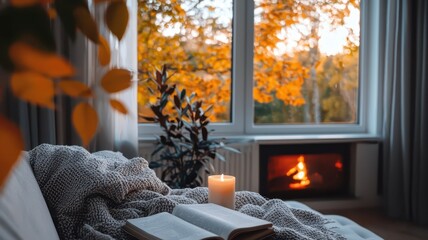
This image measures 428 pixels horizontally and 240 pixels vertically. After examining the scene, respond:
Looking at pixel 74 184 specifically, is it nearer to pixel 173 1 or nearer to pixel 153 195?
pixel 153 195

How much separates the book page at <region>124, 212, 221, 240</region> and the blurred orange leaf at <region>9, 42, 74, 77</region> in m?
0.89

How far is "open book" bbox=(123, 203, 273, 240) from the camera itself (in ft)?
3.44

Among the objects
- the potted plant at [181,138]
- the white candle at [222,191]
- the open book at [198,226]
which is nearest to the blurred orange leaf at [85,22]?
the open book at [198,226]

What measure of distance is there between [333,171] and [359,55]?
3.00ft

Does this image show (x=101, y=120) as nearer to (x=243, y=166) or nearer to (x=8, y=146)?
(x=243, y=166)

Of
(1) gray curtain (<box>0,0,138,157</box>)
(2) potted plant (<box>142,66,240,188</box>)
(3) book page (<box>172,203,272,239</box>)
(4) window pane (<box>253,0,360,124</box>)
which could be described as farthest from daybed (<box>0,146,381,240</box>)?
(4) window pane (<box>253,0,360,124</box>)

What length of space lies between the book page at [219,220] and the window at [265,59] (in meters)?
2.02

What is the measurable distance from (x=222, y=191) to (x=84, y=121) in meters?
1.20

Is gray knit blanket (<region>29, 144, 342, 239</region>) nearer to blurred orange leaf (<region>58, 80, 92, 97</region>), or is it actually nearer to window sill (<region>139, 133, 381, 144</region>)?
blurred orange leaf (<region>58, 80, 92, 97</region>)

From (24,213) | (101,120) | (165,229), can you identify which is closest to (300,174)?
(101,120)

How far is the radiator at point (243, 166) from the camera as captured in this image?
3162 millimetres

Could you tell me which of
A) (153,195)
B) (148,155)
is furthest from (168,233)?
(148,155)

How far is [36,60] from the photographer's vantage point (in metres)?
0.14

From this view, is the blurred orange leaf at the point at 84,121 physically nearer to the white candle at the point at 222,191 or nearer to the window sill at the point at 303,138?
the white candle at the point at 222,191
